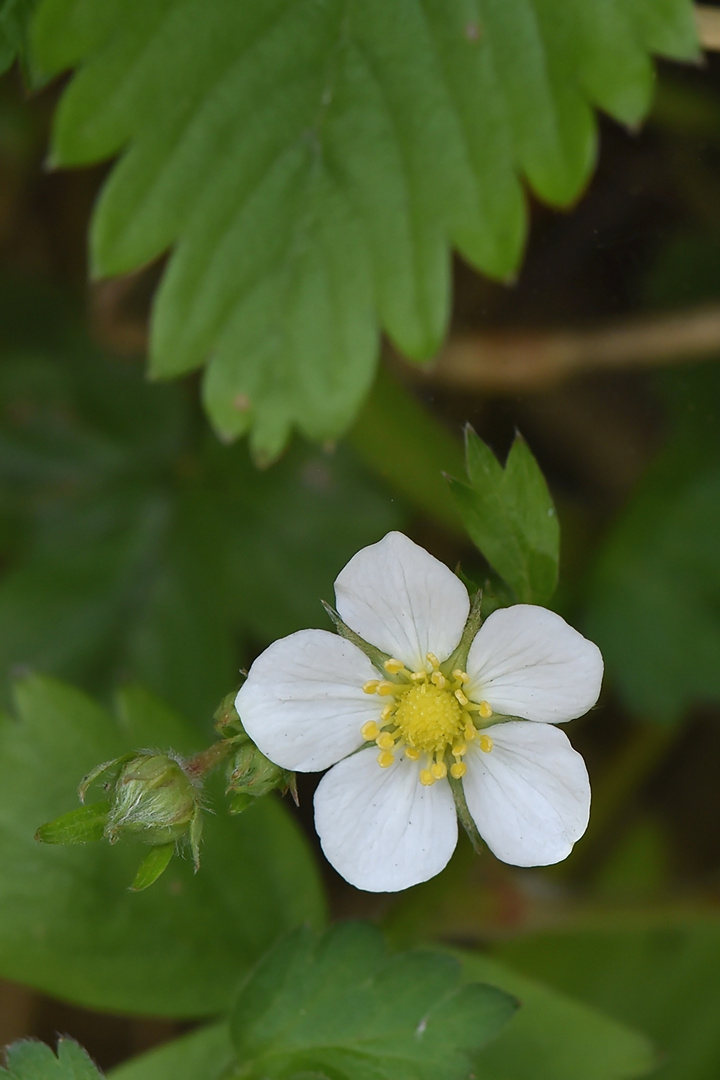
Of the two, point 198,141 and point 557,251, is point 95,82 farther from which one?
point 557,251

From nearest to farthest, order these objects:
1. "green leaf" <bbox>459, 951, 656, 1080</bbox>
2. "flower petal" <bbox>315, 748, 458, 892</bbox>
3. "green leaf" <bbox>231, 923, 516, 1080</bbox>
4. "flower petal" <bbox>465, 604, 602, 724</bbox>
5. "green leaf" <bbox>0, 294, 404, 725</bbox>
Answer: "flower petal" <bbox>465, 604, 602, 724</bbox>, "flower petal" <bbox>315, 748, 458, 892</bbox>, "green leaf" <bbox>231, 923, 516, 1080</bbox>, "green leaf" <bbox>459, 951, 656, 1080</bbox>, "green leaf" <bbox>0, 294, 404, 725</bbox>

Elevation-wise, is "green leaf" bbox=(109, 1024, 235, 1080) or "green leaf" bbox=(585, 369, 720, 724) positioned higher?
"green leaf" bbox=(109, 1024, 235, 1080)

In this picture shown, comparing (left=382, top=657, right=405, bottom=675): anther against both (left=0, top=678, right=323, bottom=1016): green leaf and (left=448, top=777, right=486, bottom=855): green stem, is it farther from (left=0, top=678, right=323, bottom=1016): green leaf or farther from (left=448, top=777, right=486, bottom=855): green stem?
(left=0, top=678, right=323, bottom=1016): green leaf

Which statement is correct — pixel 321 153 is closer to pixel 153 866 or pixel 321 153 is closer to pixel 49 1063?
pixel 153 866

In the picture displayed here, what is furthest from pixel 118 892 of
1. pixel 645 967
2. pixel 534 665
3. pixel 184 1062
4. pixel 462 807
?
pixel 645 967

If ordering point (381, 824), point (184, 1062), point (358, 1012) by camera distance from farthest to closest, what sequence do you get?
1. point (184, 1062)
2. point (358, 1012)
3. point (381, 824)

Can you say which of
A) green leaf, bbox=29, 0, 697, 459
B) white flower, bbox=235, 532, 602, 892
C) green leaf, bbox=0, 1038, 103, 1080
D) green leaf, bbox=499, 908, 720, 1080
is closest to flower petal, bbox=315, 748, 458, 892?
white flower, bbox=235, 532, 602, 892
